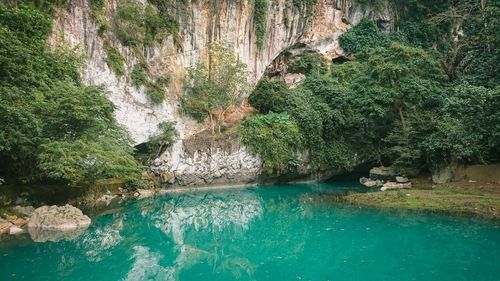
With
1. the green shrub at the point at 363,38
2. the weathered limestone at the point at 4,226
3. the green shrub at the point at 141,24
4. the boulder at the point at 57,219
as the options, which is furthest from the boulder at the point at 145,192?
the green shrub at the point at 363,38

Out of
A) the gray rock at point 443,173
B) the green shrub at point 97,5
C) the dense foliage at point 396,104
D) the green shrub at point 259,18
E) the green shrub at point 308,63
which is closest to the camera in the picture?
the gray rock at point 443,173

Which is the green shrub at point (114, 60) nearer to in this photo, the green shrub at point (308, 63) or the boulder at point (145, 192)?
the boulder at point (145, 192)

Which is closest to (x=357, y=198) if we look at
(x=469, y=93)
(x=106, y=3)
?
(x=469, y=93)

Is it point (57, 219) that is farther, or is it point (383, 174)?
point (383, 174)

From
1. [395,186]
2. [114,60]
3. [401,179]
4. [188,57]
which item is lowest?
[395,186]

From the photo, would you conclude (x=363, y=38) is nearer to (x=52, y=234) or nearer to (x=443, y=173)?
(x=443, y=173)

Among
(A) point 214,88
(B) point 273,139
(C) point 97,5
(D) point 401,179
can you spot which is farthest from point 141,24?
(D) point 401,179
